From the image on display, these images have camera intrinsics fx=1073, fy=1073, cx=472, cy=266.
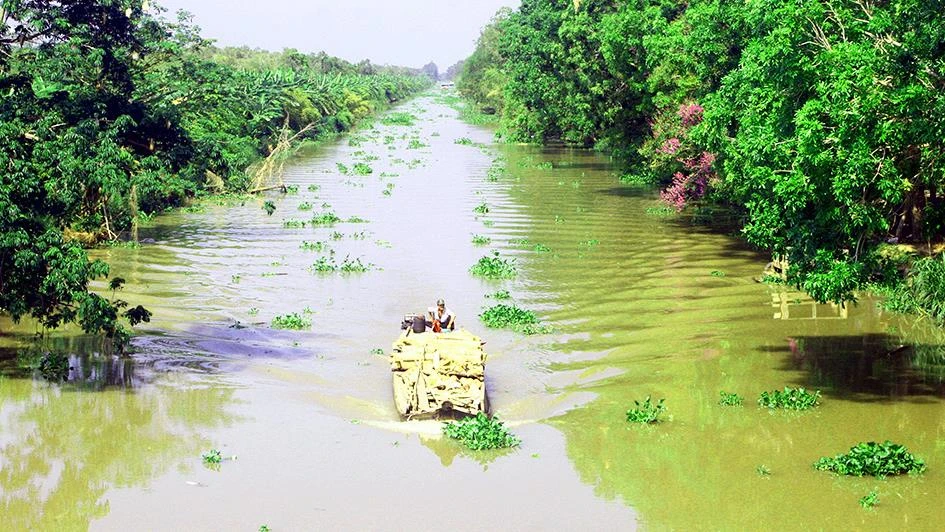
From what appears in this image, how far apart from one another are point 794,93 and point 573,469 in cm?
750

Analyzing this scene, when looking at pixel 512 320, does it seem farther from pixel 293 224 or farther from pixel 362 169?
pixel 362 169

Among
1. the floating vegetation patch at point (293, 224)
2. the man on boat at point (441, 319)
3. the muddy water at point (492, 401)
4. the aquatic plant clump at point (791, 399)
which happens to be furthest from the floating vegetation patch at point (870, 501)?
the floating vegetation patch at point (293, 224)

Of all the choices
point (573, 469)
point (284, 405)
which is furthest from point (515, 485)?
point (284, 405)

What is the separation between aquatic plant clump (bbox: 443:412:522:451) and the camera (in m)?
16.2

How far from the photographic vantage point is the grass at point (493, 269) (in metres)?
29.6

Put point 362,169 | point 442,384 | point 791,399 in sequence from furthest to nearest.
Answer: point 362,169 < point 791,399 < point 442,384

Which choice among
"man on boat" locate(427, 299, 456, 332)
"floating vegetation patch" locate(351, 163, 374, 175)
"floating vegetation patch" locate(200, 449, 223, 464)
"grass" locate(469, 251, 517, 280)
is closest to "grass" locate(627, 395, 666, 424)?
"man on boat" locate(427, 299, 456, 332)

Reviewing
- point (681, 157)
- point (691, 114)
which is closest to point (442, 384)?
point (691, 114)

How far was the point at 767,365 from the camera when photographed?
20.8 m

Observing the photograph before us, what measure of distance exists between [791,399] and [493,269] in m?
12.7

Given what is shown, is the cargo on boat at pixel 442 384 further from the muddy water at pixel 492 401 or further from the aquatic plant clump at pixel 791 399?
the aquatic plant clump at pixel 791 399

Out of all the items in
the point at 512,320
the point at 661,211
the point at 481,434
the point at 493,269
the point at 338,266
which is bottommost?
the point at 481,434

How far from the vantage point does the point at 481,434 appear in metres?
16.3

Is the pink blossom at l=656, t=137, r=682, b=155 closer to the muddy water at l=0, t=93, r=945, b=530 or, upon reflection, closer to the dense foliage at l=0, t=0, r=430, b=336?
the muddy water at l=0, t=93, r=945, b=530
